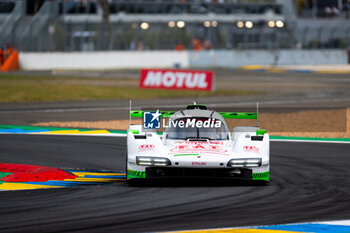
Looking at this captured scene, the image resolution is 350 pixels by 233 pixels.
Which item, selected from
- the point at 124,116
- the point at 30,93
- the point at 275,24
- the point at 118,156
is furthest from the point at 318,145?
the point at 275,24

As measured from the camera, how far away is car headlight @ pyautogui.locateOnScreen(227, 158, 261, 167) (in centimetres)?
1023

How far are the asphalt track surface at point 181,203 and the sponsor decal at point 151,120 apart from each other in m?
0.93

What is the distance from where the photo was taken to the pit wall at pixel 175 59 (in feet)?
169

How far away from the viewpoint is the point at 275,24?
1927 inches

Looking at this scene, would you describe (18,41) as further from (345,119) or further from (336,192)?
(336,192)

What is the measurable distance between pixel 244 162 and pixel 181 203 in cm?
146

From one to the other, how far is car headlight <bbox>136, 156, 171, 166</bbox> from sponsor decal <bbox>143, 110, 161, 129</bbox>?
0.94 meters

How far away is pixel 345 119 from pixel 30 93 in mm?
13093

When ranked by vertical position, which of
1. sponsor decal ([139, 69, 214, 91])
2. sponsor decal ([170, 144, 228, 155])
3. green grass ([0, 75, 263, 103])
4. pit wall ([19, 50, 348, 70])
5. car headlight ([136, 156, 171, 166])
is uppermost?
pit wall ([19, 50, 348, 70])

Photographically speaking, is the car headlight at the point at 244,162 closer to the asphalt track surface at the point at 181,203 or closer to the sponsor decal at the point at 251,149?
the sponsor decal at the point at 251,149

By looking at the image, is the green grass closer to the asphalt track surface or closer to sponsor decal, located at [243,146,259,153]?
the asphalt track surface

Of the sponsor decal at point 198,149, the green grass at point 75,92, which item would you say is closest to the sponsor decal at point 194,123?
the sponsor decal at point 198,149

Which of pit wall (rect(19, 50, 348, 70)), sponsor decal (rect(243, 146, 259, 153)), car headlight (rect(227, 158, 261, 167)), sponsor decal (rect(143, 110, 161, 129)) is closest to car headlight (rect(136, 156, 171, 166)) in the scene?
car headlight (rect(227, 158, 261, 167))

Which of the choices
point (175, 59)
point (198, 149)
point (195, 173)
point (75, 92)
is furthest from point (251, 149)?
point (175, 59)
